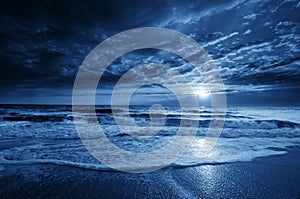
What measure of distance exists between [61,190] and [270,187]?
3.03 meters

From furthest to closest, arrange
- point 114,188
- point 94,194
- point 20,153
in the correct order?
point 20,153 < point 114,188 < point 94,194

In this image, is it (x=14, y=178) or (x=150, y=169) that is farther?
(x=150, y=169)

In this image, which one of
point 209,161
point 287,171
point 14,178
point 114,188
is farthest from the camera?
point 209,161

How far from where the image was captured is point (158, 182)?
274cm

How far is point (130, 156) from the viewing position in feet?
13.8

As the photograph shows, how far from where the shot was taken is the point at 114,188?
254cm

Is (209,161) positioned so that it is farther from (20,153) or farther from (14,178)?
(20,153)

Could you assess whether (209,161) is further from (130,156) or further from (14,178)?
(14,178)

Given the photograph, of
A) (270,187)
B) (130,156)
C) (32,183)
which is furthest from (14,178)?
(270,187)

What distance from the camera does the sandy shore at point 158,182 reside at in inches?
92.7

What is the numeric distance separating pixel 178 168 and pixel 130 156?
4.31ft

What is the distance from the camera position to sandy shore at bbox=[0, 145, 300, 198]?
92.7 inches

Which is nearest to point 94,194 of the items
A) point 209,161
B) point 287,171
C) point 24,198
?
point 24,198

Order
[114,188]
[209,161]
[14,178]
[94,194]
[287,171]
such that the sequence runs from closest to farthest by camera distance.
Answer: [94,194], [114,188], [14,178], [287,171], [209,161]
